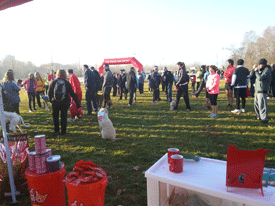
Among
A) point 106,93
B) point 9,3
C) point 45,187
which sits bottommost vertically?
point 45,187

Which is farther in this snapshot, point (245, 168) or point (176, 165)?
point (176, 165)

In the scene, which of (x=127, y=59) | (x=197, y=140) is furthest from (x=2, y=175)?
(x=127, y=59)

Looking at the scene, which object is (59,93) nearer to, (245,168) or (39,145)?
(39,145)

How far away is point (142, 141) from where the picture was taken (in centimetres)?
516

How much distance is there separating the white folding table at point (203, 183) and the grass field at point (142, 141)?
0.93 m

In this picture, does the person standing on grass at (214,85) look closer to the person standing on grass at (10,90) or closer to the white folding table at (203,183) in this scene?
the white folding table at (203,183)

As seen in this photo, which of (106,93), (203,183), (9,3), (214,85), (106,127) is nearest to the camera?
(203,183)

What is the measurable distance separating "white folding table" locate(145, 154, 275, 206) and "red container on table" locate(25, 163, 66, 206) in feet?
3.93

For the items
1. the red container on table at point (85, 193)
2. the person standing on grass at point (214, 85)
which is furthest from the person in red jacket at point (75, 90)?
the red container on table at point (85, 193)

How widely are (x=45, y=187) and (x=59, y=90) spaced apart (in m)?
3.63

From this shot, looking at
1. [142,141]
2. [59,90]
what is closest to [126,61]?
[59,90]

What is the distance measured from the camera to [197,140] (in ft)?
16.8

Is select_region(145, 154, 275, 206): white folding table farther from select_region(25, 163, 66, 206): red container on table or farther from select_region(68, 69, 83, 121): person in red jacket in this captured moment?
select_region(68, 69, 83, 121): person in red jacket

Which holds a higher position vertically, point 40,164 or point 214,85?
point 214,85
